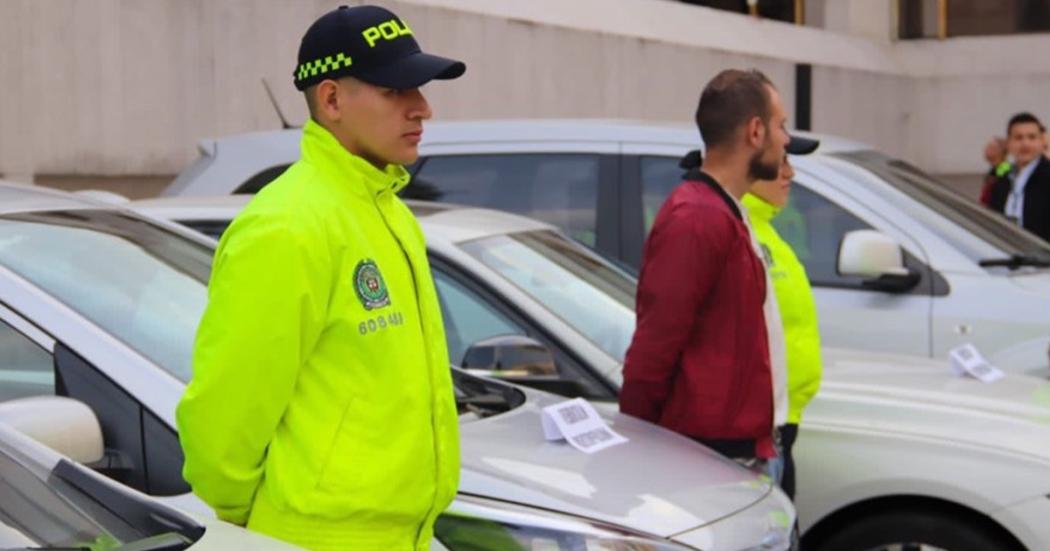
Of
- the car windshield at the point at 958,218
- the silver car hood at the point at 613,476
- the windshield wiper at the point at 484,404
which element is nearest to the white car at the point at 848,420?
the windshield wiper at the point at 484,404

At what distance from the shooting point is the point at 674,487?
4.38 metres

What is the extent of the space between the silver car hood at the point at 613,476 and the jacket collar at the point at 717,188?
628mm

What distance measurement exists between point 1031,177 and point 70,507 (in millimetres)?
9291

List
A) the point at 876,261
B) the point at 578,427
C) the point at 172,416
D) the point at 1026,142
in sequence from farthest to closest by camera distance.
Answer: the point at 1026,142 → the point at 876,261 → the point at 578,427 → the point at 172,416

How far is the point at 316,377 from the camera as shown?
3244 mm

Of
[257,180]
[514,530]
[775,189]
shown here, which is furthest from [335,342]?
[257,180]

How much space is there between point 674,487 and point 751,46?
13.7 m

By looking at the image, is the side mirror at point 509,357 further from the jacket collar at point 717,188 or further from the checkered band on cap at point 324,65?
the checkered band on cap at point 324,65

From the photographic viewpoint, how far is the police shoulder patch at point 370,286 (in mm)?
3248

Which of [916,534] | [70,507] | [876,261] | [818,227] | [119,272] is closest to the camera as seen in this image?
[70,507]

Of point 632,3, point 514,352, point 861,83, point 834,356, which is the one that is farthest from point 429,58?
point 861,83

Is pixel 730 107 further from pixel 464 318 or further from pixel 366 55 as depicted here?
pixel 366 55

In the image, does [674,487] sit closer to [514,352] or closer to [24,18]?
[514,352]

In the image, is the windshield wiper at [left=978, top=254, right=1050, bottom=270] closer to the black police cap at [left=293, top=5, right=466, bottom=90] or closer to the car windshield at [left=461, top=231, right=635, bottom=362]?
the car windshield at [left=461, top=231, right=635, bottom=362]
